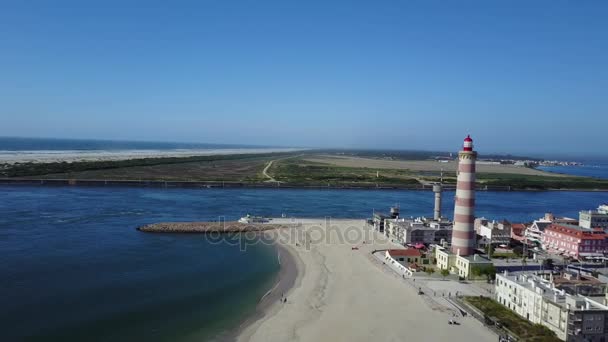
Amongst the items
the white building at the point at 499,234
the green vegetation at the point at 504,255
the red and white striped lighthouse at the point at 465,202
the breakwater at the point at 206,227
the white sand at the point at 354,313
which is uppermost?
the red and white striped lighthouse at the point at 465,202

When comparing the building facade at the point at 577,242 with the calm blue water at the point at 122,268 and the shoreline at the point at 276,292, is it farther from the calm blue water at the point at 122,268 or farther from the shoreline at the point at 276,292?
the shoreline at the point at 276,292

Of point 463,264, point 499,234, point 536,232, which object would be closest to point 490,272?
point 463,264

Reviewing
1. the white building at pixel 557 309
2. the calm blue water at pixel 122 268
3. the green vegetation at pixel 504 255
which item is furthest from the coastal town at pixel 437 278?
the calm blue water at pixel 122 268

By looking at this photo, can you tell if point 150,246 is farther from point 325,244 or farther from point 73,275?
point 325,244

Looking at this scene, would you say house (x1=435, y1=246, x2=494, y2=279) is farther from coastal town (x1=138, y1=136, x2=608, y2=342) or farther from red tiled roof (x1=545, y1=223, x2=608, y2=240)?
red tiled roof (x1=545, y1=223, x2=608, y2=240)

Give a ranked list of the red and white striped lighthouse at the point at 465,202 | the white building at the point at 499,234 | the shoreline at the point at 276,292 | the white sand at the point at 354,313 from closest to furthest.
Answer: the white sand at the point at 354,313 → the shoreline at the point at 276,292 → the red and white striped lighthouse at the point at 465,202 → the white building at the point at 499,234

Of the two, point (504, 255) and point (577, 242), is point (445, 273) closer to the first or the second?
point (504, 255)

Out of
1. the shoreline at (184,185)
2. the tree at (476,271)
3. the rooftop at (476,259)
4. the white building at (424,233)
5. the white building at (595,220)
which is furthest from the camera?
the shoreline at (184,185)
